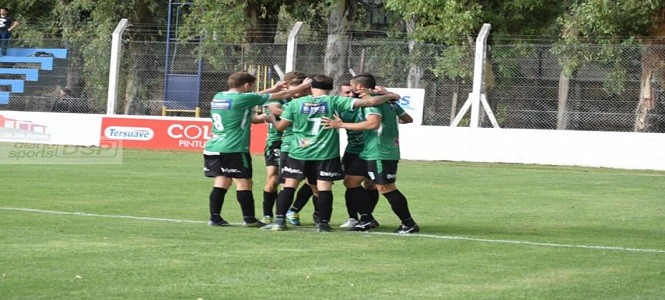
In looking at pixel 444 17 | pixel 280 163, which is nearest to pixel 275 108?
pixel 280 163

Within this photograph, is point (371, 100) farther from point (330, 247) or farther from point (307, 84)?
point (330, 247)

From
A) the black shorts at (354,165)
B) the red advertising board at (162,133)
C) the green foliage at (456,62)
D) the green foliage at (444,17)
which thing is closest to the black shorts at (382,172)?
the black shorts at (354,165)

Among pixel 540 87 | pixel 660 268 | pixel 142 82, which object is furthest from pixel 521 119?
pixel 660 268

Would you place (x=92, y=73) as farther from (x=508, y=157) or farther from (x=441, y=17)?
(x=508, y=157)

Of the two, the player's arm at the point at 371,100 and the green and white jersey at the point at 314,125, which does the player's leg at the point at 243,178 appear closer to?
the green and white jersey at the point at 314,125

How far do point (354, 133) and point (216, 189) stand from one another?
160 centimetres

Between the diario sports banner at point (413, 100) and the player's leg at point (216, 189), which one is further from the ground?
the diario sports banner at point (413, 100)

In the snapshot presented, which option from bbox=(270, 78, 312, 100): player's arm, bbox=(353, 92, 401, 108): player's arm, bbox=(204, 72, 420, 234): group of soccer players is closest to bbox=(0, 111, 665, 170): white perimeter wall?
bbox=(204, 72, 420, 234): group of soccer players

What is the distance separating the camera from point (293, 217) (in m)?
14.0

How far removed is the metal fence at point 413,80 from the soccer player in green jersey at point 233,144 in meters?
14.2

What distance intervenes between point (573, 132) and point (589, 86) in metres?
1.08

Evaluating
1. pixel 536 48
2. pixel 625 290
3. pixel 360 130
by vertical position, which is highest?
pixel 536 48

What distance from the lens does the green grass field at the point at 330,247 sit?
29.2 feet

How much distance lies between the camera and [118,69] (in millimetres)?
31047
